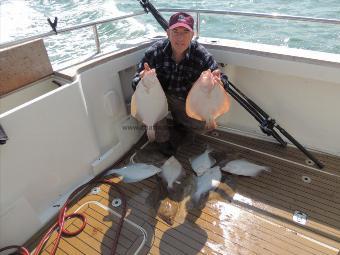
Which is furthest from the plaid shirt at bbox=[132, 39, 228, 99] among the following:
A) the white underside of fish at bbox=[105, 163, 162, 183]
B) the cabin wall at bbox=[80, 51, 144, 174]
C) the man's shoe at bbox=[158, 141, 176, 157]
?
the white underside of fish at bbox=[105, 163, 162, 183]

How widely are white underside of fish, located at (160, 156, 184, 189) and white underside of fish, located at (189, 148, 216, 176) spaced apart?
0.57 feet

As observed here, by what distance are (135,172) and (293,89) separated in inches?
83.1

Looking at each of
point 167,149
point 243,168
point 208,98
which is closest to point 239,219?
point 243,168

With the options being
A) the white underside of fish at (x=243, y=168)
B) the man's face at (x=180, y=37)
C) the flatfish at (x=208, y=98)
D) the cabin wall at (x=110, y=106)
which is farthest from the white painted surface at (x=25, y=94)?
the white underside of fish at (x=243, y=168)

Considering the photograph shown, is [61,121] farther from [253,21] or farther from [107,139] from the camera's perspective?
[253,21]

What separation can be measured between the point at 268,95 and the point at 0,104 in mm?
2961

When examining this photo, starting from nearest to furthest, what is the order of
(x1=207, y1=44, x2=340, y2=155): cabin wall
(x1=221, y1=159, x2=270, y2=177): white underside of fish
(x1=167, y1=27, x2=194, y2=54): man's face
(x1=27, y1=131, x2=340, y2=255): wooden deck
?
(x1=27, y1=131, x2=340, y2=255): wooden deck, (x1=167, y1=27, x2=194, y2=54): man's face, (x1=207, y1=44, x2=340, y2=155): cabin wall, (x1=221, y1=159, x2=270, y2=177): white underside of fish

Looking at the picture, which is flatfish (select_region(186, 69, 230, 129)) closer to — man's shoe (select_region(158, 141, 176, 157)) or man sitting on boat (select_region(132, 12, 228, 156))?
man sitting on boat (select_region(132, 12, 228, 156))

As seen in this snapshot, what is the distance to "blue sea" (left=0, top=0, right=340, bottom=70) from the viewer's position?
8116mm

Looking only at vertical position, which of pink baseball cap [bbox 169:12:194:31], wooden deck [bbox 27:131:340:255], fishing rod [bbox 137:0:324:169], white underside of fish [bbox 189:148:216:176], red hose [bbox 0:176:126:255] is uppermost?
pink baseball cap [bbox 169:12:194:31]

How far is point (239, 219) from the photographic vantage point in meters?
2.75

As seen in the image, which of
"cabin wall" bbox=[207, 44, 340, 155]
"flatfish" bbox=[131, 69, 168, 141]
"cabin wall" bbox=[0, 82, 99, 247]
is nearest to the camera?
"cabin wall" bbox=[0, 82, 99, 247]

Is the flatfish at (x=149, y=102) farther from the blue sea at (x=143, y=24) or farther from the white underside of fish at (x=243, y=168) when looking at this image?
the blue sea at (x=143, y=24)

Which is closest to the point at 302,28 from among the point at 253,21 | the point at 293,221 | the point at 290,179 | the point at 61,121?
the point at 253,21
